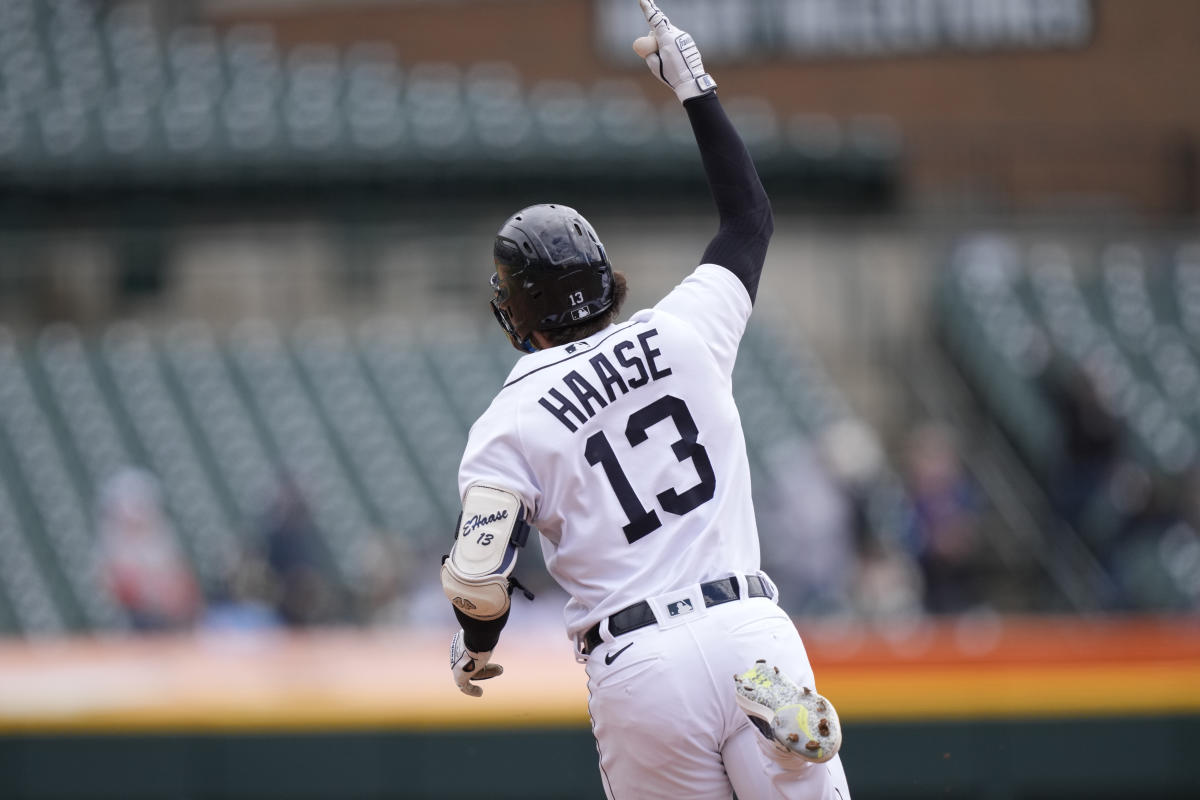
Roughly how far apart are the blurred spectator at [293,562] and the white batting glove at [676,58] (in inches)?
241

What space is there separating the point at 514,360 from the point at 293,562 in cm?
293

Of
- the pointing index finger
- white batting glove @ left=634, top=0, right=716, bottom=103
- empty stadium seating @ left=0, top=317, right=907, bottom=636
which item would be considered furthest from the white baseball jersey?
empty stadium seating @ left=0, top=317, right=907, bottom=636

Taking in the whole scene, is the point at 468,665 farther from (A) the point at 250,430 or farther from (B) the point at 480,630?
(A) the point at 250,430

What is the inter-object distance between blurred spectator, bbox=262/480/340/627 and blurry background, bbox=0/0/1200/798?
0.11 ft

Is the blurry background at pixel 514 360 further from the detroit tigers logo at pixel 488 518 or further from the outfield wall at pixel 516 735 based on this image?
the detroit tigers logo at pixel 488 518

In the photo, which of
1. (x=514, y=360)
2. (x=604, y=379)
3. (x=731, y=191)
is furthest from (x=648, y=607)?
(x=514, y=360)

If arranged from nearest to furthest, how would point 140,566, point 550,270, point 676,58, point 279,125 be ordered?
point 550,270, point 676,58, point 140,566, point 279,125

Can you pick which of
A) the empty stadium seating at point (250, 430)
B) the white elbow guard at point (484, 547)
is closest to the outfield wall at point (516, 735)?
the white elbow guard at point (484, 547)

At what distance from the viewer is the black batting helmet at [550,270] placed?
3.09 metres

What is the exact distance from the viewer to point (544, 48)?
16.3 metres

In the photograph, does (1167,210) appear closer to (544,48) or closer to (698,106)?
(544,48)

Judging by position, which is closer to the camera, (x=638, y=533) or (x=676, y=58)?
(x=638, y=533)

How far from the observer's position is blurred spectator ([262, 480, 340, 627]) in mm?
8938

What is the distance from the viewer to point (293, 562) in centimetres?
895
